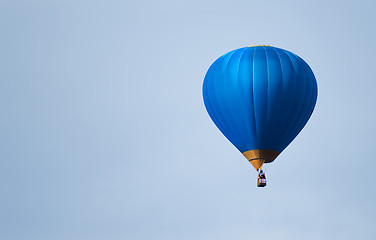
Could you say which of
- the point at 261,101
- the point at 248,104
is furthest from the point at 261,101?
the point at 248,104

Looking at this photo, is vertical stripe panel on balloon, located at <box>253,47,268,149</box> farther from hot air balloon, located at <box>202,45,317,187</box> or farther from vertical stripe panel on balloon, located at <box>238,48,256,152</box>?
vertical stripe panel on balloon, located at <box>238,48,256,152</box>

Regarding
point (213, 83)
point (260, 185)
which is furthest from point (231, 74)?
point (260, 185)

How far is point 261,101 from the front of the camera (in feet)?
204

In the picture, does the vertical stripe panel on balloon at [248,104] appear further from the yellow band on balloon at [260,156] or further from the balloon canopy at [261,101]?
the yellow band on balloon at [260,156]

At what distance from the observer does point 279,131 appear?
62250mm

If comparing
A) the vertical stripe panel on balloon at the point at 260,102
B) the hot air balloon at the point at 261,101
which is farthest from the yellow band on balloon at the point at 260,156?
the vertical stripe panel on balloon at the point at 260,102

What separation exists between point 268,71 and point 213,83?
299cm

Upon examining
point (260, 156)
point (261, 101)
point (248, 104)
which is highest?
point (261, 101)

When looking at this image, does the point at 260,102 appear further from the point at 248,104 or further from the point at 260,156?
the point at 260,156

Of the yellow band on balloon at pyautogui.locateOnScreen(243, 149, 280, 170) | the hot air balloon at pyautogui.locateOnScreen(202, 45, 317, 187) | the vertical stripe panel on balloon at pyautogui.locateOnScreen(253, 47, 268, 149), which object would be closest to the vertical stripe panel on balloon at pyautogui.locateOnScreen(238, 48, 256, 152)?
the hot air balloon at pyautogui.locateOnScreen(202, 45, 317, 187)

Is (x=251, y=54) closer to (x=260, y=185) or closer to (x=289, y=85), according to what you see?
(x=289, y=85)

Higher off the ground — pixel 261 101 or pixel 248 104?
pixel 261 101

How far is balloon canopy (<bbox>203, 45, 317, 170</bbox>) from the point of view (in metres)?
62.1

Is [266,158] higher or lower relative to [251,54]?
lower
